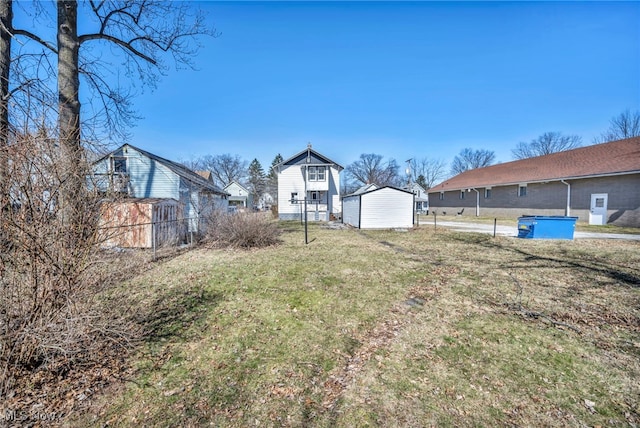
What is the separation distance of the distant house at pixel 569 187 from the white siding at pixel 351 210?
15326 mm

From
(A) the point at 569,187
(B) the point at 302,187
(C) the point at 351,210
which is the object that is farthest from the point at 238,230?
(A) the point at 569,187

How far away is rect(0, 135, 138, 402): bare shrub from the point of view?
7.82 ft

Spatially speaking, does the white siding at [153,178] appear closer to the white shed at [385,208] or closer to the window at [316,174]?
the white shed at [385,208]

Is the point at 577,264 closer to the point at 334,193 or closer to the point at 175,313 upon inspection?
the point at 175,313

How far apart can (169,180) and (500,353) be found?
15.9 metres

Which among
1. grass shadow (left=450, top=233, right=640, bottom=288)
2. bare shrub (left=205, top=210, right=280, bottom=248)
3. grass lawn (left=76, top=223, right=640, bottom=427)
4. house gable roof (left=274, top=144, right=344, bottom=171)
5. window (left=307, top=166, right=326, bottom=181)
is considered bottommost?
grass lawn (left=76, top=223, right=640, bottom=427)

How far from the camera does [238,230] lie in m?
10.0

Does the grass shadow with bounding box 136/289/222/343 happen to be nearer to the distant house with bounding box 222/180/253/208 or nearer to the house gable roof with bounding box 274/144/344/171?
the house gable roof with bounding box 274/144/344/171

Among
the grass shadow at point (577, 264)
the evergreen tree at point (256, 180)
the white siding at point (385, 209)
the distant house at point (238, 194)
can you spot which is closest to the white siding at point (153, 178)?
the white siding at point (385, 209)

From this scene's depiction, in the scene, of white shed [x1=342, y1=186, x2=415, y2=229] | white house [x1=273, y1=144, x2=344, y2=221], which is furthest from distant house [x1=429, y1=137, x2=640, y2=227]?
white house [x1=273, y1=144, x2=344, y2=221]

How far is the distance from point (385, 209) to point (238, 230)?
35.8 ft

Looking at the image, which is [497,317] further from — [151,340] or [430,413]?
[151,340]

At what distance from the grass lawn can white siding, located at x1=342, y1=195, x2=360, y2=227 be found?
1153 cm

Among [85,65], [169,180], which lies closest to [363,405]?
[85,65]
